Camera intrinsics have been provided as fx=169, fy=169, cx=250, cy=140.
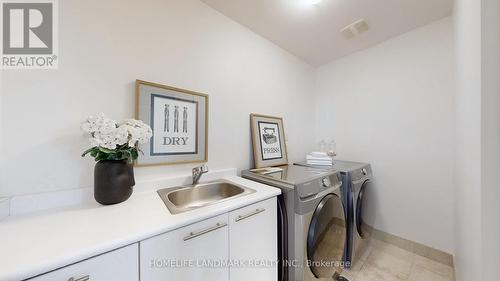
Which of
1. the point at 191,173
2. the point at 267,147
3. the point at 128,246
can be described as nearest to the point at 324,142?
the point at 267,147

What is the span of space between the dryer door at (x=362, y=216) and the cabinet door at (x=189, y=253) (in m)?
1.38

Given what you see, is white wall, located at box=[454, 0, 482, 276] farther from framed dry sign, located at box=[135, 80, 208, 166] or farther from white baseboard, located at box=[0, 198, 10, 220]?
white baseboard, located at box=[0, 198, 10, 220]

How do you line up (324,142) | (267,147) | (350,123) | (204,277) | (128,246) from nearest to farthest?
(128,246) → (204,277) → (267,147) → (350,123) → (324,142)

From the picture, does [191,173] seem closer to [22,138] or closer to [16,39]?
[22,138]

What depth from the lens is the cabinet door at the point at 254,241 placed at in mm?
953

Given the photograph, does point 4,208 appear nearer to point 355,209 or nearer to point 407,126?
point 355,209

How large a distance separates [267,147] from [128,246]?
142 cm

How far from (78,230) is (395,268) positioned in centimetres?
243

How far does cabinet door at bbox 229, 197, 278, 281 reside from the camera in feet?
3.13

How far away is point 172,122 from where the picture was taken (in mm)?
1287

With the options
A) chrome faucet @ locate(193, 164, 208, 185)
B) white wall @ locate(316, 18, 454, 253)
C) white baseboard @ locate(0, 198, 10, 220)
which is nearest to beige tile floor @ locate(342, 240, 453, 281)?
white wall @ locate(316, 18, 454, 253)

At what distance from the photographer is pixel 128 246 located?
2.11 feet

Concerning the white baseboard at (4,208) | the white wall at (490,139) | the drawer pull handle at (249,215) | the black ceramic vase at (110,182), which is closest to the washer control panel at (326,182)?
the drawer pull handle at (249,215)

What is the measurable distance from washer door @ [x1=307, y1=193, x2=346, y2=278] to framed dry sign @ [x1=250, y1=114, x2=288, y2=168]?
27.8 inches
